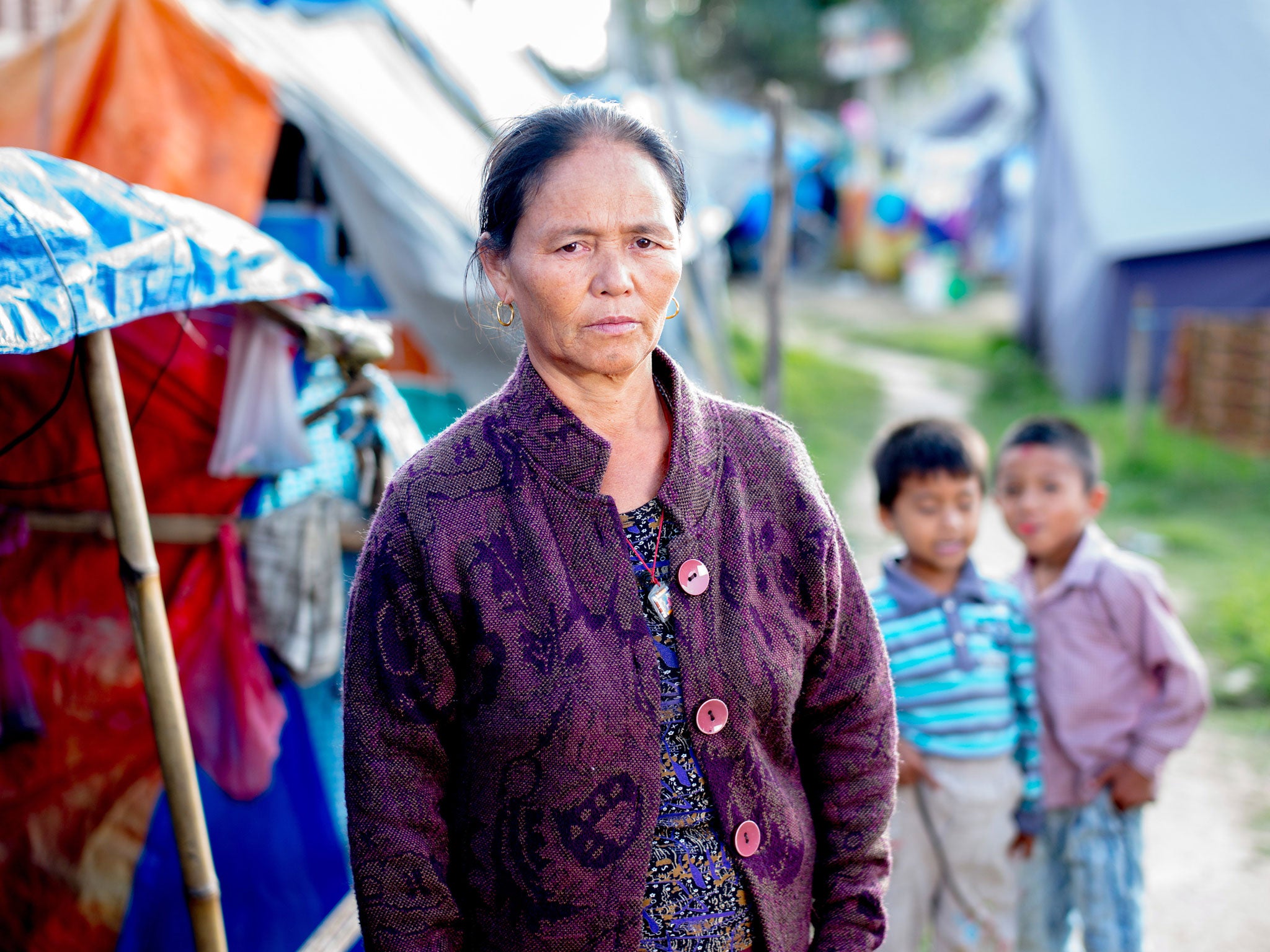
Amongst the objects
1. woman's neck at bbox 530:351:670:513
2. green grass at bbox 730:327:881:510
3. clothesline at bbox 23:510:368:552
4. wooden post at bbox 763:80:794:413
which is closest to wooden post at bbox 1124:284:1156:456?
green grass at bbox 730:327:881:510

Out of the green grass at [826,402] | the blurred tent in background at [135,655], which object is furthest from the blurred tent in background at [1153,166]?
the blurred tent in background at [135,655]

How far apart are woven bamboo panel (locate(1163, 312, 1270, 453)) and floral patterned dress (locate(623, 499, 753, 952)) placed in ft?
28.3

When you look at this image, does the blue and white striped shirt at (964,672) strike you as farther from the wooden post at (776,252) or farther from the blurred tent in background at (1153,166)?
the blurred tent in background at (1153,166)

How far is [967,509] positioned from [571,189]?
1532mm

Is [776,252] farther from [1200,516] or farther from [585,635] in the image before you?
[585,635]

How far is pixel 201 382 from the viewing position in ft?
8.33

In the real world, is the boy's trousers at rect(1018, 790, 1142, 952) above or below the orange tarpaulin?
below

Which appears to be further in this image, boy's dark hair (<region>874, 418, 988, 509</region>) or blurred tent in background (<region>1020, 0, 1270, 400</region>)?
blurred tent in background (<region>1020, 0, 1270, 400</region>)

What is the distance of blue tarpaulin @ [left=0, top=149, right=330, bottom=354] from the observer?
5.59 ft

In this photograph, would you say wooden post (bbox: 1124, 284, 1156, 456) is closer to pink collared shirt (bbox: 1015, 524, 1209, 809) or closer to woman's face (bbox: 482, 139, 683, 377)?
pink collared shirt (bbox: 1015, 524, 1209, 809)

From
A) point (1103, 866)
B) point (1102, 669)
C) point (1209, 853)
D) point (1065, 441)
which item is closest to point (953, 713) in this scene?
point (1102, 669)

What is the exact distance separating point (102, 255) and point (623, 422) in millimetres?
1004

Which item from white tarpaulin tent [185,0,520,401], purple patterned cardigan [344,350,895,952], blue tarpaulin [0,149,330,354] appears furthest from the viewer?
white tarpaulin tent [185,0,520,401]

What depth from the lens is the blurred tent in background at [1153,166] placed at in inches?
A: 379
